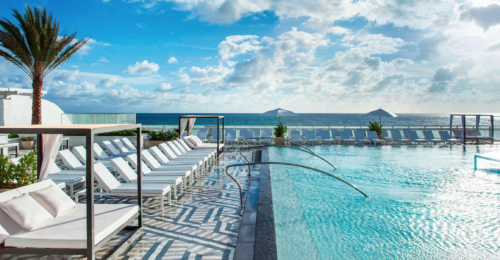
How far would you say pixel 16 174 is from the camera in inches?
149

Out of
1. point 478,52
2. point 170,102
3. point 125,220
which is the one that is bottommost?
point 125,220

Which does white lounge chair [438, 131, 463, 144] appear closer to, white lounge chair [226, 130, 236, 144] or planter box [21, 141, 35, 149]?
white lounge chair [226, 130, 236, 144]

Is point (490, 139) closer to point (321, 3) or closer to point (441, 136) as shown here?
point (441, 136)

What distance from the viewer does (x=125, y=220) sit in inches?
126

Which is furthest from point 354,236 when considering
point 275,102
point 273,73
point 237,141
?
point 275,102

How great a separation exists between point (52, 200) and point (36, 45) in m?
9.89

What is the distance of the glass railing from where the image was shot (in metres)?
14.7

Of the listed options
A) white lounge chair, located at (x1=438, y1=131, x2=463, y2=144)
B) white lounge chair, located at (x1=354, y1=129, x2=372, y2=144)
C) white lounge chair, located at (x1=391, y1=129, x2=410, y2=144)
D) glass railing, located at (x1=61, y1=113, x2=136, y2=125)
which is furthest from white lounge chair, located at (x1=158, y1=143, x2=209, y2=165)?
white lounge chair, located at (x1=438, y1=131, x2=463, y2=144)

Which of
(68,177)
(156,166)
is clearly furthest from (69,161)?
(156,166)

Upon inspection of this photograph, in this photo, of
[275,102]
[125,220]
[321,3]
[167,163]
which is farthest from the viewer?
[275,102]

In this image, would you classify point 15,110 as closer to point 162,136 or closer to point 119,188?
point 162,136

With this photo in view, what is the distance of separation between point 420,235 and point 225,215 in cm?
272

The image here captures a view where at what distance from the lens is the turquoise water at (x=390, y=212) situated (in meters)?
3.64

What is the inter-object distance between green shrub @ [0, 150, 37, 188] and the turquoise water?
10.8 feet
